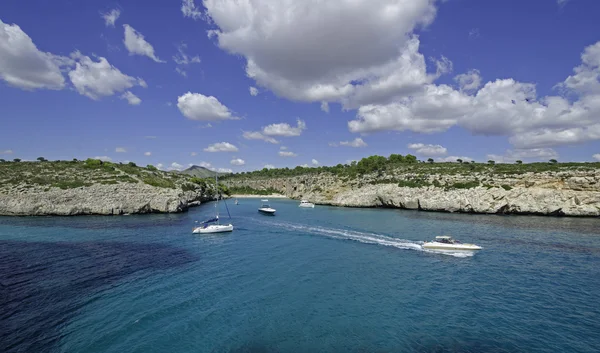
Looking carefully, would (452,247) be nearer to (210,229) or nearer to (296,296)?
(296,296)

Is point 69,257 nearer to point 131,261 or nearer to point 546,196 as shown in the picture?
point 131,261

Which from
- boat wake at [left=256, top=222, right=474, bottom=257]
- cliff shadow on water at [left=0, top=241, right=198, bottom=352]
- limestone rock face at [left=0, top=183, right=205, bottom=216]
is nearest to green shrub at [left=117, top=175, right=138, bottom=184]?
limestone rock face at [left=0, top=183, right=205, bottom=216]

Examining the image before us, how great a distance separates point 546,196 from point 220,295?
81930mm

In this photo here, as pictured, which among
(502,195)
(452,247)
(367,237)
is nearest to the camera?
(452,247)

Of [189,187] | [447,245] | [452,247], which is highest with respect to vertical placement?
[189,187]

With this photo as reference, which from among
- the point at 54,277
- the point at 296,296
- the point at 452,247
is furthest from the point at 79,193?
the point at 452,247

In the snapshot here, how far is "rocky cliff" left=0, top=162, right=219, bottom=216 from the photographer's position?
65.2 m

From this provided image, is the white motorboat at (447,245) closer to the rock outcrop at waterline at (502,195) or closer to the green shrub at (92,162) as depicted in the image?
the rock outcrop at waterline at (502,195)

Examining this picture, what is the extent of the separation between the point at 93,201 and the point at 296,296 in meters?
69.2

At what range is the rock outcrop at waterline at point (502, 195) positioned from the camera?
65.9 metres

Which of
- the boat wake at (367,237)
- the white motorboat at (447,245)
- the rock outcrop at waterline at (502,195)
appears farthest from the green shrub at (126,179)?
the white motorboat at (447,245)

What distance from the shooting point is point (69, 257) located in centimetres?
3070

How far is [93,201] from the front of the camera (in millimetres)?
68438

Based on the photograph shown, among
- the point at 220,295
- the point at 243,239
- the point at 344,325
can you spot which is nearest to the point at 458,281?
the point at 344,325
